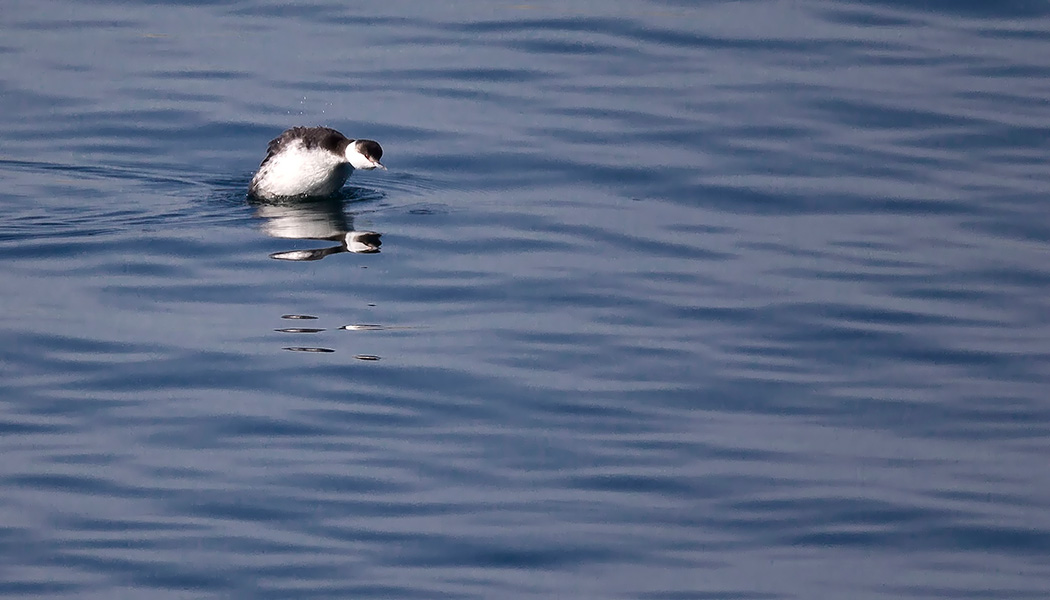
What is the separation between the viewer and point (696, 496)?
412 inches

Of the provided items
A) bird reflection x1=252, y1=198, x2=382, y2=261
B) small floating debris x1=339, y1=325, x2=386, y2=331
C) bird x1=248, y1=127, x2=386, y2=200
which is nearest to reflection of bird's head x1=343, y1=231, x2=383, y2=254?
bird reflection x1=252, y1=198, x2=382, y2=261

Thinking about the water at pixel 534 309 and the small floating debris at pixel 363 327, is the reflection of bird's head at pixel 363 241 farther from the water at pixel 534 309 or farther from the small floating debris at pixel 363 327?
the small floating debris at pixel 363 327

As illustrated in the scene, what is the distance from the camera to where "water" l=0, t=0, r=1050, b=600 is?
9.78m

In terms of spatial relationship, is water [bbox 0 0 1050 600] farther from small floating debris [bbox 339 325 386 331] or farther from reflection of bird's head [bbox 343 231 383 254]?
reflection of bird's head [bbox 343 231 383 254]

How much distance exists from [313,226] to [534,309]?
10.8ft

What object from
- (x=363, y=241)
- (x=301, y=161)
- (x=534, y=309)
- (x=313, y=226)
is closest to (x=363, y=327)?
(x=534, y=309)

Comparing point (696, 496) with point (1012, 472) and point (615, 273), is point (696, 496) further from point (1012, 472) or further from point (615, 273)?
point (615, 273)

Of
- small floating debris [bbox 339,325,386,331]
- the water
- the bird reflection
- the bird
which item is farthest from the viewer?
the bird

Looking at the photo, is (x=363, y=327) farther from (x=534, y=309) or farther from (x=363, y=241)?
(x=363, y=241)

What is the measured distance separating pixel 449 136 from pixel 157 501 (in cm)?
925

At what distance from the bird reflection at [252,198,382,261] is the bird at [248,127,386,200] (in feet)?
0.58

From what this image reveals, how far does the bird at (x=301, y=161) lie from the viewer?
16688 mm

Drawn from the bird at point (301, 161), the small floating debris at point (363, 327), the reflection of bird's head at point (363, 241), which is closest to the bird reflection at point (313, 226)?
the reflection of bird's head at point (363, 241)

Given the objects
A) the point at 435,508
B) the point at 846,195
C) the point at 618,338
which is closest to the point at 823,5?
the point at 846,195
